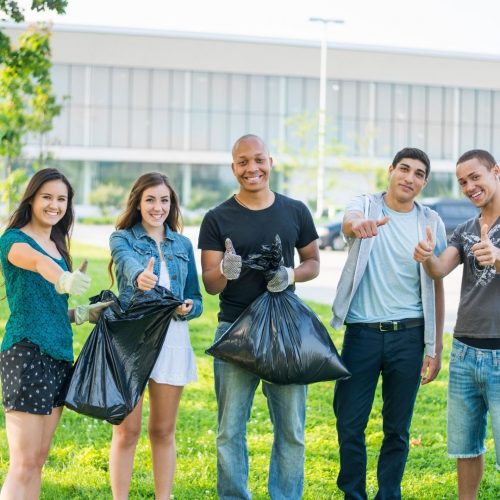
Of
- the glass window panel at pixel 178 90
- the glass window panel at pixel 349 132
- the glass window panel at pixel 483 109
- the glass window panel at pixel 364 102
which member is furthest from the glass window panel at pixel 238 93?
the glass window panel at pixel 483 109

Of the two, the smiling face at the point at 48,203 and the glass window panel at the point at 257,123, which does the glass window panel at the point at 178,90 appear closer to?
the glass window panel at the point at 257,123

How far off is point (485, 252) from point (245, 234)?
3.79 feet

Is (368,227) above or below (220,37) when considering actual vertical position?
below

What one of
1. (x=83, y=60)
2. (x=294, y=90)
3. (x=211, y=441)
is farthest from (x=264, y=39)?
(x=211, y=441)

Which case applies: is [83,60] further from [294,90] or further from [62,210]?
[62,210]

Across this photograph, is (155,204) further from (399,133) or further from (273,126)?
(399,133)

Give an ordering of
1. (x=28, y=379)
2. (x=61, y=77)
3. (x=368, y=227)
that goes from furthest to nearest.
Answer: (x=61, y=77) → (x=368, y=227) → (x=28, y=379)

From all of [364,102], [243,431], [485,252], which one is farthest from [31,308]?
[364,102]

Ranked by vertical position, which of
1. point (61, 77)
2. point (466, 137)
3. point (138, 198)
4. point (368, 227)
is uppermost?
point (61, 77)

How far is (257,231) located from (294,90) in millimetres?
56669

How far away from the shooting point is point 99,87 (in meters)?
58.9

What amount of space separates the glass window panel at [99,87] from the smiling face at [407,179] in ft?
185

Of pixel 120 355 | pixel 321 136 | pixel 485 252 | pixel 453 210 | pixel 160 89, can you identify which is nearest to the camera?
pixel 485 252

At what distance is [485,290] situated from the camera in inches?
167
